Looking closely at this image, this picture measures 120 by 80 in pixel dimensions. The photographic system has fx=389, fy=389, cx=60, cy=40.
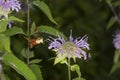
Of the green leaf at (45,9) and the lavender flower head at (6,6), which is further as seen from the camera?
the green leaf at (45,9)

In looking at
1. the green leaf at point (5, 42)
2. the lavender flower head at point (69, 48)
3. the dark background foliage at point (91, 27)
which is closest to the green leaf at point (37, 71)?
the lavender flower head at point (69, 48)

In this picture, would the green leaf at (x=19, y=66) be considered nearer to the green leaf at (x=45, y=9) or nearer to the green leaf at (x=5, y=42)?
the green leaf at (x=5, y=42)

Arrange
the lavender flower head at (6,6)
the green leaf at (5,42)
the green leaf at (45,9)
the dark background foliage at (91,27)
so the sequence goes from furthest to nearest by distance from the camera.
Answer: the dark background foliage at (91,27), the green leaf at (45,9), the lavender flower head at (6,6), the green leaf at (5,42)

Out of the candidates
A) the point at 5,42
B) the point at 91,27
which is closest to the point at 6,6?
the point at 5,42

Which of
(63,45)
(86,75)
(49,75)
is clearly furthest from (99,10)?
(63,45)

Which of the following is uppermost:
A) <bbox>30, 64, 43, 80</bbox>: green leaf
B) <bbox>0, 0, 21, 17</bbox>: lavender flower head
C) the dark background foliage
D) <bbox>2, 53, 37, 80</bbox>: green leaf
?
the dark background foliage

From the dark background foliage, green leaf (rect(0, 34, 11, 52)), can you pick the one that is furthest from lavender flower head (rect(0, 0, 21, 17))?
the dark background foliage

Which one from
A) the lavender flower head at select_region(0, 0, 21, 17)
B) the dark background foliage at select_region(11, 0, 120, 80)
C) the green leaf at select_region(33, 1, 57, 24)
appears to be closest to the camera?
the lavender flower head at select_region(0, 0, 21, 17)

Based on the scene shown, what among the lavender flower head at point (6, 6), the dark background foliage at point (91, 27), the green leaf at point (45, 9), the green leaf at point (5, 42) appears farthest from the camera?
the dark background foliage at point (91, 27)

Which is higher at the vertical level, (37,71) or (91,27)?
(91,27)

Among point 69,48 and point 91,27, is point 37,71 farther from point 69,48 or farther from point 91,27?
point 91,27

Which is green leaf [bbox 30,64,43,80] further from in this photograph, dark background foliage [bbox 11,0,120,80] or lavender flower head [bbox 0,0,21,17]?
dark background foliage [bbox 11,0,120,80]
